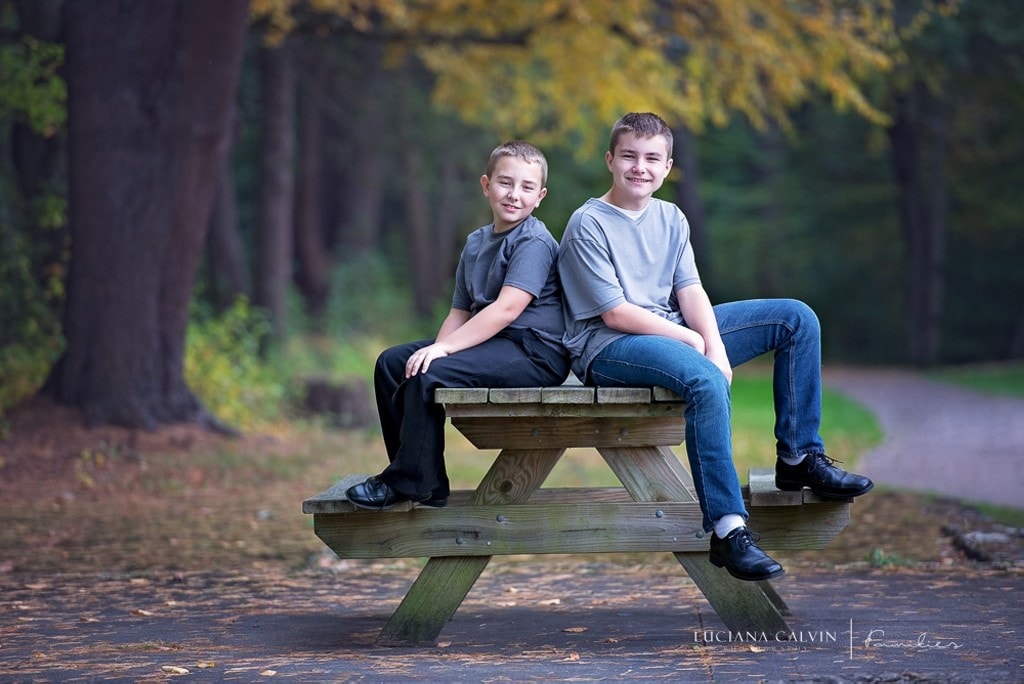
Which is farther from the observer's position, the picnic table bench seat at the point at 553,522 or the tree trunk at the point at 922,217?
the tree trunk at the point at 922,217

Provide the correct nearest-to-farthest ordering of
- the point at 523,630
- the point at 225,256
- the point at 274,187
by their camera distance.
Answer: the point at 523,630
the point at 225,256
the point at 274,187

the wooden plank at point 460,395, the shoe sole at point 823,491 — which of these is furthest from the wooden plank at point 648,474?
the wooden plank at point 460,395

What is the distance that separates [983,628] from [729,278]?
4143 cm

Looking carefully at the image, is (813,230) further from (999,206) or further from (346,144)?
(346,144)

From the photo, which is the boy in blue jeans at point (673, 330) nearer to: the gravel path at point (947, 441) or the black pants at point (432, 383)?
the black pants at point (432, 383)

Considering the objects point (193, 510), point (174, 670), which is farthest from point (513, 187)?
point (193, 510)

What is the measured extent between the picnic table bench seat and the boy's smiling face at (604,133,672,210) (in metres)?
0.89

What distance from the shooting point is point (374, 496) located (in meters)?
4.97

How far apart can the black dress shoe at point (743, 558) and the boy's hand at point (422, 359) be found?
4.01ft

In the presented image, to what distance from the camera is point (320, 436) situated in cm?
1398

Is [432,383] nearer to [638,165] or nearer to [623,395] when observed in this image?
[623,395]

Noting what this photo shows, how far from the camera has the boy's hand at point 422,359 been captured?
193 inches

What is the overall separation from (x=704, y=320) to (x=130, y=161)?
7.40 metres

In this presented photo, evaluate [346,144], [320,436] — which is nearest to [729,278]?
[346,144]
